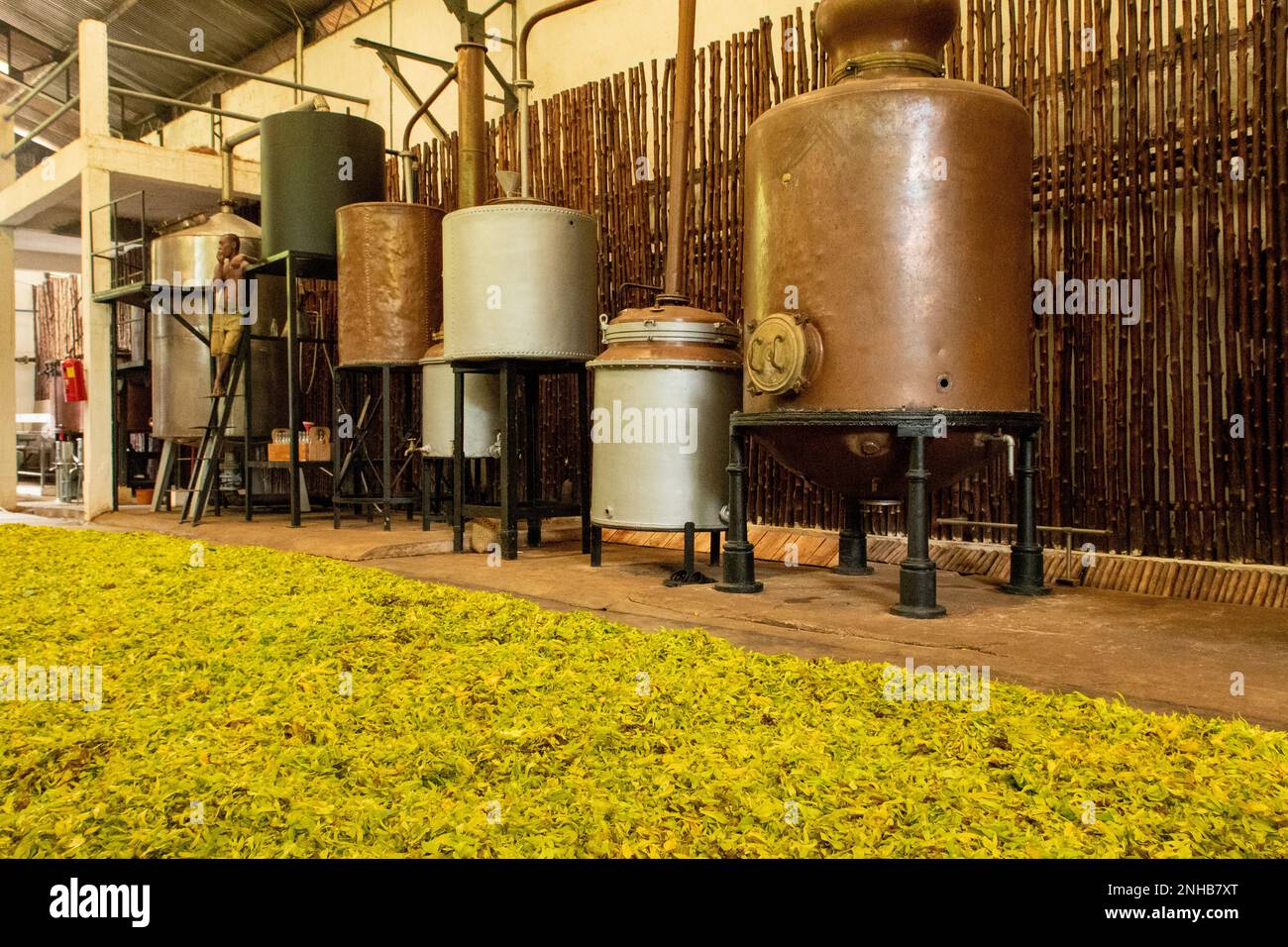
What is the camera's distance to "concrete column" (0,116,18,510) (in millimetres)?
10031

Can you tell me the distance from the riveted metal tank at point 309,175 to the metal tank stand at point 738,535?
4.48m

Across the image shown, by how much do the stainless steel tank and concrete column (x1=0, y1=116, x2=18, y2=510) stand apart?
8.37 metres

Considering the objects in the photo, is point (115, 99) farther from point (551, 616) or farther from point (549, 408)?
point (551, 616)

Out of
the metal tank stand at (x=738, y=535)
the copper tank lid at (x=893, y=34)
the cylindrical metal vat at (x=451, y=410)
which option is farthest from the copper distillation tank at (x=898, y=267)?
the cylindrical metal vat at (x=451, y=410)

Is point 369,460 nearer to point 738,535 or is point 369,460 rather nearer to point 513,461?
point 513,461

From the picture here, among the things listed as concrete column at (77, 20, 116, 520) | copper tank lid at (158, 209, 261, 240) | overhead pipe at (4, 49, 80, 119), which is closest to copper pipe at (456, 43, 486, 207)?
copper tank lid at (158, 209, 261, 240)

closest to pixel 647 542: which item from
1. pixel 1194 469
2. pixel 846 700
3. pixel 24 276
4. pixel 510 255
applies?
pixel 510 255

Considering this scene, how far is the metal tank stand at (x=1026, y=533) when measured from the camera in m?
3.96

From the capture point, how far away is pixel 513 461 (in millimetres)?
5234

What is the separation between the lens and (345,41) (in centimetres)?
1154

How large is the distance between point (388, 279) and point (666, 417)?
301 cm

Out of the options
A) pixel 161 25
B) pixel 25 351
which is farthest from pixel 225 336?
pixel 25 351

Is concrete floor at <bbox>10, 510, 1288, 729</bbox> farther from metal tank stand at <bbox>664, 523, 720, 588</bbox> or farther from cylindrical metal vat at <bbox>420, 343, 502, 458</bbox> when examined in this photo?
cylindrical metal vat at <bbox>420, 343, 502, 458</bbox>
